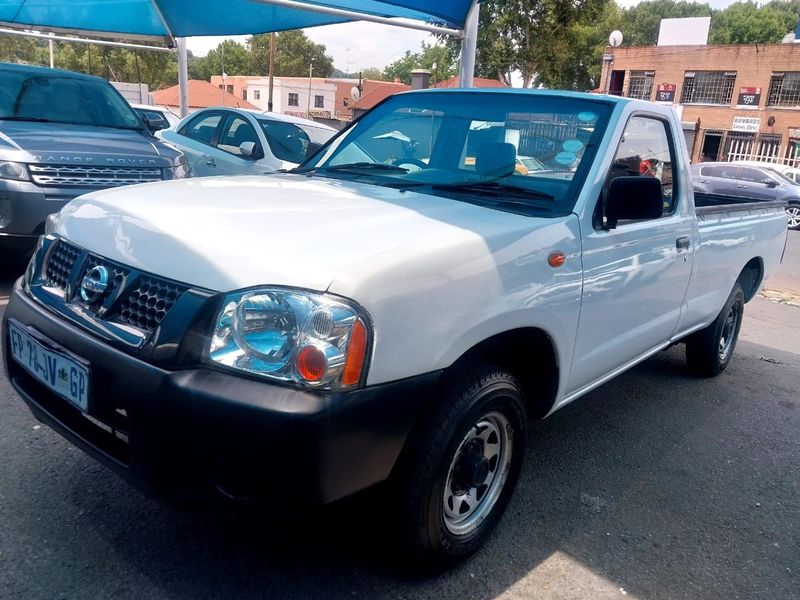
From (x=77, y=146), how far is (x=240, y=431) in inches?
180

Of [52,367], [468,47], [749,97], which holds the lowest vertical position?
[52,367]

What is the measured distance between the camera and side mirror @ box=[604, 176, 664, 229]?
2877 mm

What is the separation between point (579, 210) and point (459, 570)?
4.87ft

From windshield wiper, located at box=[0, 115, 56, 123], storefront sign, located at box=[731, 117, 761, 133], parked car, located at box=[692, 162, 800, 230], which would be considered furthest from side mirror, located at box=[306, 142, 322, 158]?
storefront sign, located at box=[731, 117, 761, 133]

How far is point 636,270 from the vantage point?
3.26 m

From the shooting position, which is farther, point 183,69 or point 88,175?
point 183,69

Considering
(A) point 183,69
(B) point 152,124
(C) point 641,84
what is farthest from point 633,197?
(C) point 641,84

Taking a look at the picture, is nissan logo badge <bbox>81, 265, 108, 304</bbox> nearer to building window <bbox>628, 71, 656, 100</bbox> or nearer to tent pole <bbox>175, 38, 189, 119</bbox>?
tent pole <bbox>175, 38, 189, 119</bbox>

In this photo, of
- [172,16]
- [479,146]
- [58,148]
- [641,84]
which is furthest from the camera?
[641,84]

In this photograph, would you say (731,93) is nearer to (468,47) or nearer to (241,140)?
(241,140)

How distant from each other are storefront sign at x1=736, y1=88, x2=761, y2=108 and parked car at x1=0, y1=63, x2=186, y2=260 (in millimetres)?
35969

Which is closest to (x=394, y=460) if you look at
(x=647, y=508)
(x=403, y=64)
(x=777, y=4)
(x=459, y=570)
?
(x=459, y=570)

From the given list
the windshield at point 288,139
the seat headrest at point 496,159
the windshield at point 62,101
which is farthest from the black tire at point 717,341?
the windshield at point 62,101

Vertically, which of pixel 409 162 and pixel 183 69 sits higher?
pixel 183 69
